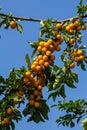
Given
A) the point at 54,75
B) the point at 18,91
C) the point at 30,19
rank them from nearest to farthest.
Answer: the point at 18,91, the point at 54,75, the point at 30,19

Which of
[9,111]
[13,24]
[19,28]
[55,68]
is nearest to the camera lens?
[9,111]

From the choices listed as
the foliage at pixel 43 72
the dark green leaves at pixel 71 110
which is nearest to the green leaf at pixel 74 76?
the foliage at pixel 43 72

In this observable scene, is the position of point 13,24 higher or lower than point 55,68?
higher

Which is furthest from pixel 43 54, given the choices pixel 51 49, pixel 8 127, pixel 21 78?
pixel 8 127

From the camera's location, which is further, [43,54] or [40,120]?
[43,54]

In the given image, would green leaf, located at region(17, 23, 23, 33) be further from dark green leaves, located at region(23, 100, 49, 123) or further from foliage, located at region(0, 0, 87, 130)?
dark green leaves, located at region(23, 100, 49, 123)

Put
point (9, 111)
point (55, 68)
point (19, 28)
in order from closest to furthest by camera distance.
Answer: point (9, 111) < point (55, 68) < point (19, 28)

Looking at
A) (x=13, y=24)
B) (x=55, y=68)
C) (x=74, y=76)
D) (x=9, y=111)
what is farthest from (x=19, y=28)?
(x=9, y=111)

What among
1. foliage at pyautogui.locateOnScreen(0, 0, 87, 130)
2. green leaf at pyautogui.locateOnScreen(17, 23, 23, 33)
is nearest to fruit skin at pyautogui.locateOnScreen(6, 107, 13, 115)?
foliage at pyautogui.locateOnScreen(0, 0, 87, 130)

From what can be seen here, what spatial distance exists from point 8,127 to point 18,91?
2.08 feet

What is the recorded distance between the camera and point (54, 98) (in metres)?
8.39

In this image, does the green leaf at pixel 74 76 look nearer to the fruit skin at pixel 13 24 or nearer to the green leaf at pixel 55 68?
the green leaf at pixel 55 68

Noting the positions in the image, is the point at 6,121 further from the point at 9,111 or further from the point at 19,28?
the point at 19,28

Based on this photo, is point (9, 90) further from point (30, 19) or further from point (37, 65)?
point (30, 19)
